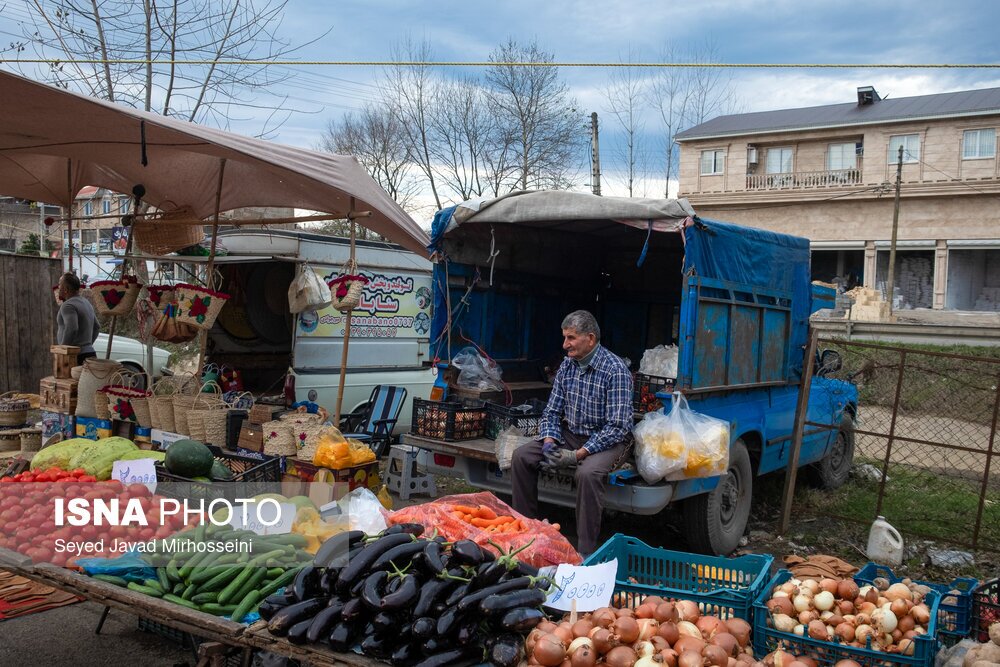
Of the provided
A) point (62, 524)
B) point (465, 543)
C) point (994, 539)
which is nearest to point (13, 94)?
point (62, 524)

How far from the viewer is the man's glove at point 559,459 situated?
17.5 ft

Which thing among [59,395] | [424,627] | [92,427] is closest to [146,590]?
[424,627]

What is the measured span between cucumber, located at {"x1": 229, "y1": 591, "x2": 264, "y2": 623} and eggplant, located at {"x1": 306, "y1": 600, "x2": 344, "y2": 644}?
556mm

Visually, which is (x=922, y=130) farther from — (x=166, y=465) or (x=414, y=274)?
(x=166, y=465)

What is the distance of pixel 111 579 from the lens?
3.68 m

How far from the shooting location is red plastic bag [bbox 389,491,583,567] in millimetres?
3684

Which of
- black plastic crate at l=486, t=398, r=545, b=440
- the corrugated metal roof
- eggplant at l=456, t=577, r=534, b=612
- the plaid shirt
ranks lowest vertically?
eggplant at l=456, t=577, r=534, b=612

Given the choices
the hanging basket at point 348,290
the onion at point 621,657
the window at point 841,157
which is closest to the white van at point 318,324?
the hanging basket at point 348,290

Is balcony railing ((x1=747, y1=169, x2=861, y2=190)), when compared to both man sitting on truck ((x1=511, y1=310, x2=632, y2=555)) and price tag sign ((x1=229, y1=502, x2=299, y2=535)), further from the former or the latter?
price tag sign ((x1=229, y1=502, x2=299, y2=535))

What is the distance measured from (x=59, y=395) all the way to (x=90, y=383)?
Result: 0.48 metres

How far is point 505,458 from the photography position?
225 inches

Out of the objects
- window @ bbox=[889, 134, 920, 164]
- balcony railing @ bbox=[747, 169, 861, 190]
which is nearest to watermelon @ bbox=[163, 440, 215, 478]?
balcony railing @ bbox=[747, 169, 861, 190]

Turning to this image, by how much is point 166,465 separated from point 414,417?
1.94 metres

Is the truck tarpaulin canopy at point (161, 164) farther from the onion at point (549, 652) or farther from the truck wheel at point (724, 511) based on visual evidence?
the onion at point (549, 652)
